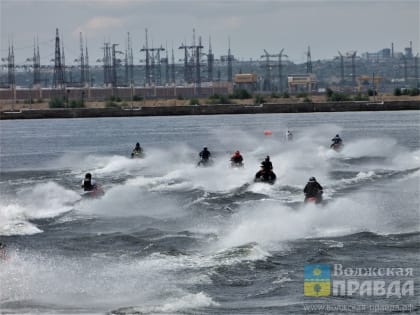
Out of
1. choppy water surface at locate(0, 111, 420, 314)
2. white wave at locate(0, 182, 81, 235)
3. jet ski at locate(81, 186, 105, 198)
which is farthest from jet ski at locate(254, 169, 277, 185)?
white wave at locate(0, 182, 81, 235)

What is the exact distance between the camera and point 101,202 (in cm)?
4191

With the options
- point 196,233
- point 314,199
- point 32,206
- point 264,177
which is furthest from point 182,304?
point 264,177

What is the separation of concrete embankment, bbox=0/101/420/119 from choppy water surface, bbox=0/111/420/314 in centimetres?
9626

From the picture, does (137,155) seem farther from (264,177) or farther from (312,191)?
(312,191)

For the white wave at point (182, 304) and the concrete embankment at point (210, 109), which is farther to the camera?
the concrete embankment at point (210, 109)

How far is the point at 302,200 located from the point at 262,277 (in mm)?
14746

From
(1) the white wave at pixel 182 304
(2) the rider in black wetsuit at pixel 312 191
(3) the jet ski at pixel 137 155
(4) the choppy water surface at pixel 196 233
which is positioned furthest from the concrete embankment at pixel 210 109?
(1) the white wave at pixel 182 304

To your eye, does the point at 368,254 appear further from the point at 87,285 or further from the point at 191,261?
the point at 87,285

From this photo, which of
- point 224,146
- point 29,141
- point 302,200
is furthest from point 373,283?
point 29,141

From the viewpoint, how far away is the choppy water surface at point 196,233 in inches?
938

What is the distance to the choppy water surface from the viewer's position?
23.8 meters

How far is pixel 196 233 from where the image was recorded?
1298 inches

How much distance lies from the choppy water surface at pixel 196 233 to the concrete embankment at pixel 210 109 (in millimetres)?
96258

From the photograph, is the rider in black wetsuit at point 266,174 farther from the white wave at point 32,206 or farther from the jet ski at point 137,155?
the jet ski at point 137,155
